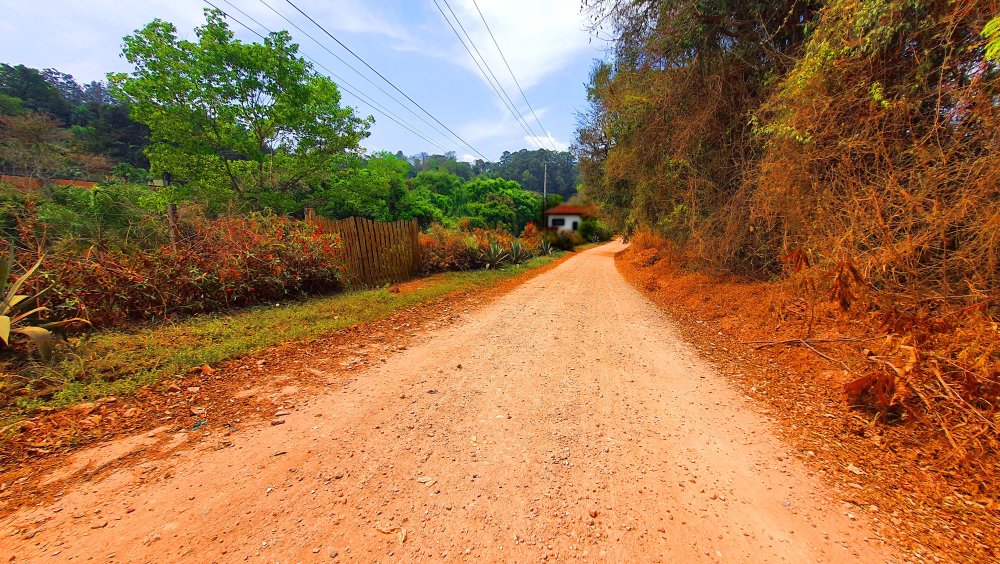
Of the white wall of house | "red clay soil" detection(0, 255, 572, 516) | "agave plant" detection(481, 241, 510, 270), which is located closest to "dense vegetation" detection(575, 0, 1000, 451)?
"red clay soil" detection(0, 255, 572, 516)

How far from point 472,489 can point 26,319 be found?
4.70 metres

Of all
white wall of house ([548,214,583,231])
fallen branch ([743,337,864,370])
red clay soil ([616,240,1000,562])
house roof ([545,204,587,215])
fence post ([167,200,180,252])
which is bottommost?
red clay soil ([616,240,1000,562])

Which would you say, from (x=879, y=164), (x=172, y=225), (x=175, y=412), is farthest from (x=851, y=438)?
(x=172, y=225)

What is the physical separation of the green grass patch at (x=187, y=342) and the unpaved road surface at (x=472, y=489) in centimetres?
129

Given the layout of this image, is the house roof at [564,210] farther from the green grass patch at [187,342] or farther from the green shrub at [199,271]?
the green grass patch at [187,342]

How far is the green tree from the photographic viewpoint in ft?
40.5

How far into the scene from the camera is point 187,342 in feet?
12.1

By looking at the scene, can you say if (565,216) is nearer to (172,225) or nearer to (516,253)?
(516,253)

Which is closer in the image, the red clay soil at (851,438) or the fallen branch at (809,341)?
the red clay soil at (851,438)

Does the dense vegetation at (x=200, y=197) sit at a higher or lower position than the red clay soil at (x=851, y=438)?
higher

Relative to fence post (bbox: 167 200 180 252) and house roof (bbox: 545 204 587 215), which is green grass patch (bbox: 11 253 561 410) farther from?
house roof (bbox: 545 204 587 215)

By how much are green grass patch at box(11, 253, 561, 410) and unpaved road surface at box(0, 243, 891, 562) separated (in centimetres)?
129

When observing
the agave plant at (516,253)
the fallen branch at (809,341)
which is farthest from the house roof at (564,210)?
the fallen branch at (809,341)

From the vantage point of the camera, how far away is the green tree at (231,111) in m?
12.4
